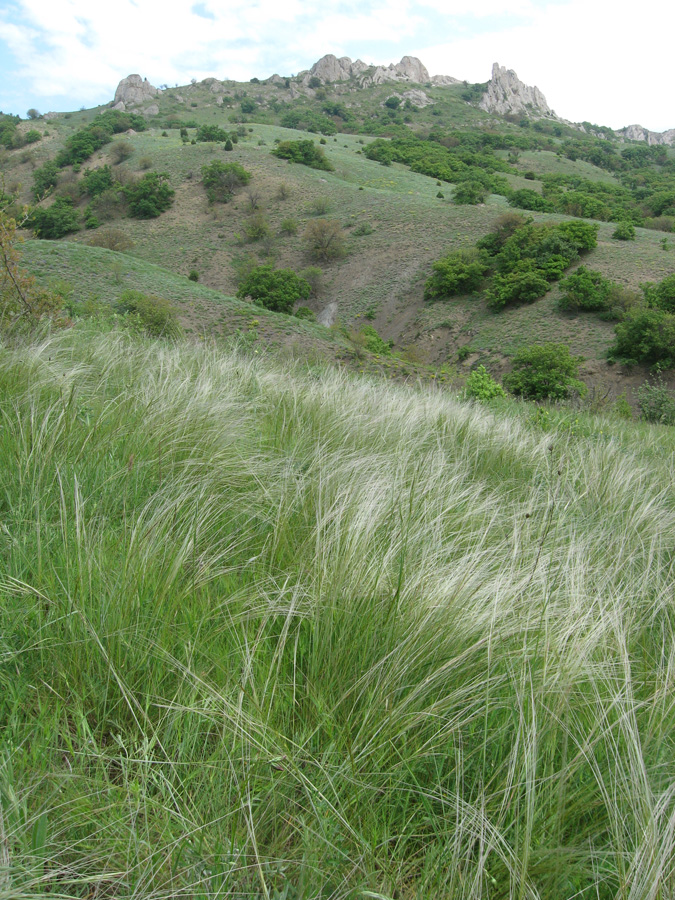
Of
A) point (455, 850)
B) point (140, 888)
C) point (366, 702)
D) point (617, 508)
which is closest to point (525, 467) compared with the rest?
point (617, 508)

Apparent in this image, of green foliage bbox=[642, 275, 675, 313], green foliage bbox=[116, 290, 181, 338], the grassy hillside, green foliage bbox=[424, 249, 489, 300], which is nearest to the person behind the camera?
green foliage bbox=[116, 290, 181, 338]

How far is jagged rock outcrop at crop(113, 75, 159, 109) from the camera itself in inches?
5010

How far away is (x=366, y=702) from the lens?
1080 millimetres

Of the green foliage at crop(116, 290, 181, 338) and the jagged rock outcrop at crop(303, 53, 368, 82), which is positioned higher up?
the jagged rock outcrop at crop(303, 53, 368, 82)

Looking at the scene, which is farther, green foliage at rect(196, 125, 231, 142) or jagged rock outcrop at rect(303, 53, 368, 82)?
jagged rock outcrop at rect(303, 53, 368, 82)

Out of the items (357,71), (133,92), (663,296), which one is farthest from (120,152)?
(357,71)

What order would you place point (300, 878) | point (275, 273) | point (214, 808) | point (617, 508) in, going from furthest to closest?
point (275, 273) → point (617, 508) → point (214, 808) → point (300, 878)

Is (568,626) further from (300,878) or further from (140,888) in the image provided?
(140,888)

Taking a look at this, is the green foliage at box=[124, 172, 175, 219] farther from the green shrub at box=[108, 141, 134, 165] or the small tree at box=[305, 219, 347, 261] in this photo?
the small tree at box=[305, 219, 347, 261]

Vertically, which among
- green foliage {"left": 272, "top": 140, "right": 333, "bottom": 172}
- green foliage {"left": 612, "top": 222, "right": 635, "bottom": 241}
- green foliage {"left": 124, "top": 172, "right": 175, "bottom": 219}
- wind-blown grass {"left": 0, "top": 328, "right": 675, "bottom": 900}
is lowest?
wind-blown grass {"left": 0, "top": 328, "right": 675, "bottom": 900}

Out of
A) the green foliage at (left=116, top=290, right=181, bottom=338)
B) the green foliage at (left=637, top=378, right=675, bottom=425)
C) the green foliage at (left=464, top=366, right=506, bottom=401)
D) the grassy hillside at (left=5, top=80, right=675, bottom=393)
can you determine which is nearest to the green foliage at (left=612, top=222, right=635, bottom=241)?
the grassy hillside at (left=5, top=80, right=675, bottom=393)

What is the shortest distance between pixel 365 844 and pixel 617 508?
2290 millimetres

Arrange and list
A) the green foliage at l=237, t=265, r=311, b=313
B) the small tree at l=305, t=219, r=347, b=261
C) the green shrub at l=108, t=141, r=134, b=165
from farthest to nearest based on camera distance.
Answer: the green shrub at l=108, t=141, r=134, b=165 < the small tree at l=305, t=219, r=347, b=261 < the green foliage at l=237, t=265, r=311, b=313

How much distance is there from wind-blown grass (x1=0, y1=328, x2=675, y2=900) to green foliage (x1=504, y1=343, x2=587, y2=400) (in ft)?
80.4
